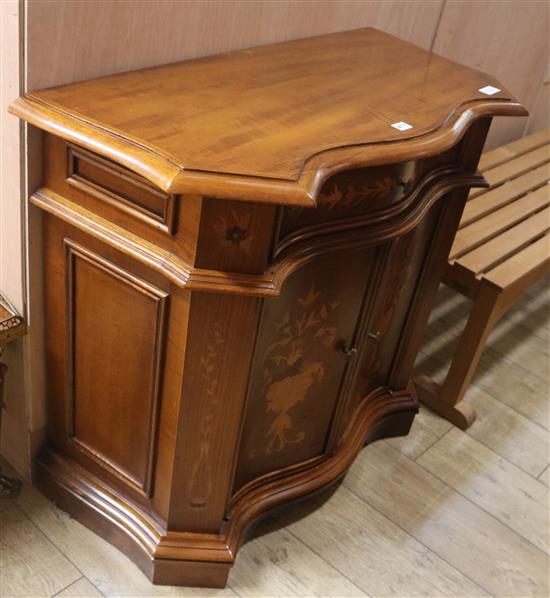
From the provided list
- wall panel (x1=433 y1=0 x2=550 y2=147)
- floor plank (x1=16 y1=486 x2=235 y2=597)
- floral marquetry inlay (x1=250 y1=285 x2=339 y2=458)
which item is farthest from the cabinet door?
wall panel (x1=433 y1=0 x2=550 y2=147)

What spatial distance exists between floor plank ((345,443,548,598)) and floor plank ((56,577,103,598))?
745mm

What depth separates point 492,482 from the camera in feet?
7.49

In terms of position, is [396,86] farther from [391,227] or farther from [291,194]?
[291,194]

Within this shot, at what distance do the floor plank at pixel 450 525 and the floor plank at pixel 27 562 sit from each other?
0.80 metres

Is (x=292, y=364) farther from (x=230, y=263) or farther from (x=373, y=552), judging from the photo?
(x=373, y=552)

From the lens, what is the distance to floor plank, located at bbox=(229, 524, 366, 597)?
1.88m

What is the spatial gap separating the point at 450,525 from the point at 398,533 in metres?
0.16

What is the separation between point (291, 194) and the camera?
4.07ft

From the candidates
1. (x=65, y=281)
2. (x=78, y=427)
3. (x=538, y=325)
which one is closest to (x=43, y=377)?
(x=78, y=427)

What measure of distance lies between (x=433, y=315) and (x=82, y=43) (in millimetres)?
1832

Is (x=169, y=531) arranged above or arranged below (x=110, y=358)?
below

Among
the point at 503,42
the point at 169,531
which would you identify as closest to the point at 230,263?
the point at 169,531

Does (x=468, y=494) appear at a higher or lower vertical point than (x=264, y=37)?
lower

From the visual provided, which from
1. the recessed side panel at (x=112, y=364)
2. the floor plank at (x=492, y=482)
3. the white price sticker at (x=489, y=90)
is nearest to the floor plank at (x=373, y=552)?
the floor plank at (x=492, y=482)
